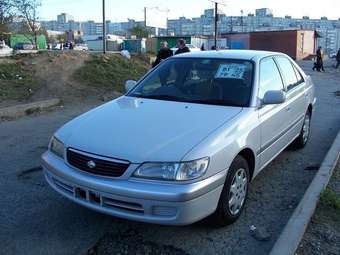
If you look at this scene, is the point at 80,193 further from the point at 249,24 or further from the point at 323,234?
the point at 249,24

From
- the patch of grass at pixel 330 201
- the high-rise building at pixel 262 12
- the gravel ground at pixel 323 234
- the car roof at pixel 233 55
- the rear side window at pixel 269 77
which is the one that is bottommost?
the gravel ground at pixel 323 234

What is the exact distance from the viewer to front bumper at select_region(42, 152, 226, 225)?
11.2 feet

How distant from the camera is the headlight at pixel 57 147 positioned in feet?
13.2

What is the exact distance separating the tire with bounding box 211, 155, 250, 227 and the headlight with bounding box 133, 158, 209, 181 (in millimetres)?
437

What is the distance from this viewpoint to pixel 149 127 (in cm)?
397

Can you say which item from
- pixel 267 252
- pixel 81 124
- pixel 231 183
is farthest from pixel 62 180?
pixel 267 252

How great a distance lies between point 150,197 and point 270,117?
6.32ft

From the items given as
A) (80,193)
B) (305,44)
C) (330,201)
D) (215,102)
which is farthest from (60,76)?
(305,44)

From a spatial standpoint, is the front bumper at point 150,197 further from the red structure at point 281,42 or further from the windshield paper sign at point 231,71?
the red structure at point 281,42

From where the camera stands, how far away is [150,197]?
341cm

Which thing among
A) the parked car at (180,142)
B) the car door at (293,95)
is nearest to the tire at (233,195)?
the parked car at (180,142)

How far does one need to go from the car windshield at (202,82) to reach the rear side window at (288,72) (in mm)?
918

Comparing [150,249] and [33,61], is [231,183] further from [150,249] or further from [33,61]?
[33,61]

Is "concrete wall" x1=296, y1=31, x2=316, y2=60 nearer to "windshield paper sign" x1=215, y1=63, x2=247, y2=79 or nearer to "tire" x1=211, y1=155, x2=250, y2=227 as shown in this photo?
"windshield paper sign" x1=215, y1=63, x2=247, y2=79
